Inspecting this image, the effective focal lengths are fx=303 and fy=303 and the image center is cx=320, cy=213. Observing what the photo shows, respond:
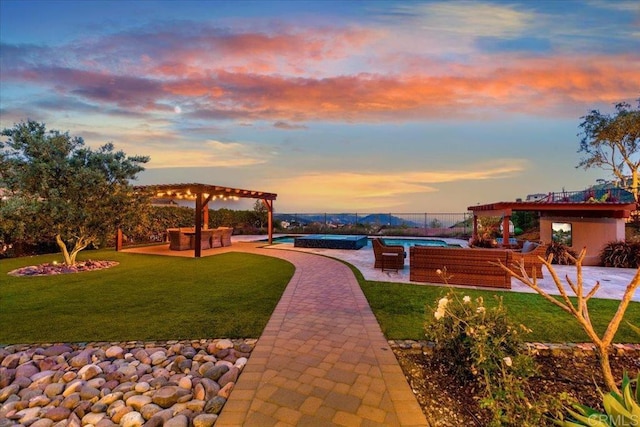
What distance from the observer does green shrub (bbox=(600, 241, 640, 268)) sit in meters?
9.16

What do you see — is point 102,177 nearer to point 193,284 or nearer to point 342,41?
point 193,284

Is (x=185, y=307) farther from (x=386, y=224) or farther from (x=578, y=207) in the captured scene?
(x=386, y=224)

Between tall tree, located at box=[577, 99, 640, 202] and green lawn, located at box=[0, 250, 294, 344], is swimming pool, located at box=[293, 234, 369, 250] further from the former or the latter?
tall tree, located at box=[577, 99, 640, 202]

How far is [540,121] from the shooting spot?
1090 centimetres

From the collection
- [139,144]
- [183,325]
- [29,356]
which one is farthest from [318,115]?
[29,356]

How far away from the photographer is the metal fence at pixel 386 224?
2034cm

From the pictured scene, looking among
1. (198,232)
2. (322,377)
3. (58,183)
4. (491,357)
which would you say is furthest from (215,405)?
(198,232)

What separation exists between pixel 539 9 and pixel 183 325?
9042mm

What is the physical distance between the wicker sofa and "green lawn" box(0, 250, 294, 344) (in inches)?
128

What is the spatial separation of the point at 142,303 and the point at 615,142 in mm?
34994

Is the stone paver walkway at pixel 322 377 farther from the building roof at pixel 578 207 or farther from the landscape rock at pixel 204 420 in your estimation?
the building roof at pixel 578 207

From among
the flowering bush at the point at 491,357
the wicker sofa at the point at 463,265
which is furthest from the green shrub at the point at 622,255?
the flowering bush at the point at 491,357

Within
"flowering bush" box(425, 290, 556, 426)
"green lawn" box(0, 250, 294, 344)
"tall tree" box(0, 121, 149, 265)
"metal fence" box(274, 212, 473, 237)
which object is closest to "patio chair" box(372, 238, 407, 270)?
"green lawn" box(0, 250, 294, 344)

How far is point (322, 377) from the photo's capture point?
2.86 m
